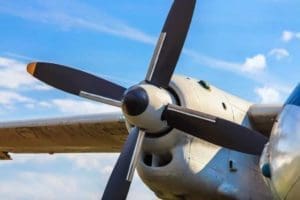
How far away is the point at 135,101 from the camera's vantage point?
889cm

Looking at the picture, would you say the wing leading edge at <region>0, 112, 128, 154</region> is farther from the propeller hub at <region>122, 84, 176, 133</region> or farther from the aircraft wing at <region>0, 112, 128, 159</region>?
the propeller hub at <region>122, 84, 176, 133</region>

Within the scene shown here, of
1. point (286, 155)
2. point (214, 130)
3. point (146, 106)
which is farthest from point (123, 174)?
point (286, 155)

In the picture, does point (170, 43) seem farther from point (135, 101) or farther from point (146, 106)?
point (135, 101)

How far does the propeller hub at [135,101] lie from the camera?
8.91 m

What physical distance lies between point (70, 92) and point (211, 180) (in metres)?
2.71

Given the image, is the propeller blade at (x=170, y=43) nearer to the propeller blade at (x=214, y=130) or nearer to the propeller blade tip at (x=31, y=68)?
the propeller blade at (x=214, y=130)

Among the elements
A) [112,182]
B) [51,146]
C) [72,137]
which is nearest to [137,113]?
[112,182]

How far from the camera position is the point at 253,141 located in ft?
30.6

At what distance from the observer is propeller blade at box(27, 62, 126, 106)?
10250mm

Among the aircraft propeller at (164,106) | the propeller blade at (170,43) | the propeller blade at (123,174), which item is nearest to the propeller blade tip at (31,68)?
the aircraft propeller at (164,106)

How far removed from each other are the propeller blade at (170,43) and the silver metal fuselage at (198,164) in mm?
304

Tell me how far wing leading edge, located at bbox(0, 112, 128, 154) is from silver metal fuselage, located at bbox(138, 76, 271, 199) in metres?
2.10

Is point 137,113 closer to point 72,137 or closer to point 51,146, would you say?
point 72,137

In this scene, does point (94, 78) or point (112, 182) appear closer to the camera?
point (112, 182)
